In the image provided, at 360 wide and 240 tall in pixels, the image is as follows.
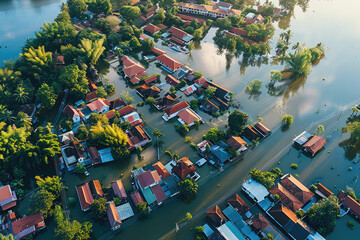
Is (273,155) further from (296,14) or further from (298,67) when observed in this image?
(296,14)

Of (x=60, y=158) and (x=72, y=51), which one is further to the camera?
(x=72, y=51)

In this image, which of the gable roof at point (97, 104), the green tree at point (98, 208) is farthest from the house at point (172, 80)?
the green tree at point (98, 208)

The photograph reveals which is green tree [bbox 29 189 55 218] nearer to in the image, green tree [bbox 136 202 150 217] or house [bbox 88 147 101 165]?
house [bbox 88 147 101 165]

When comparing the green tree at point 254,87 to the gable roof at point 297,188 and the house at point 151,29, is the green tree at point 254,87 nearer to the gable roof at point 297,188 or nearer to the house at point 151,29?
the gable roof at point 297,188

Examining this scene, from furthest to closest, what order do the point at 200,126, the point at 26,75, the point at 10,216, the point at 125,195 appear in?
the point at 26,75 → the point at 200,126 → the point at 125,195 → the point at 10,216

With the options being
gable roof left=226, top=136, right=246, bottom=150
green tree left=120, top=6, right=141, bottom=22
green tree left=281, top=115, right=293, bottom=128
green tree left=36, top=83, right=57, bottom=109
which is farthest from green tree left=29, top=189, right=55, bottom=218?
green tree left=120, top=6, right=141, bottom=22

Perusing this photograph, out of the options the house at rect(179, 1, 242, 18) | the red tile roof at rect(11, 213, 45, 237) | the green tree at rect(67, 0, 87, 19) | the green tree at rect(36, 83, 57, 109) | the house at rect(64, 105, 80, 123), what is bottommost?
the red tile roof at rect(11, 213, 45, 237)

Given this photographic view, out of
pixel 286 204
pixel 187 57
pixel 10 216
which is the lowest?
pixel 286 204

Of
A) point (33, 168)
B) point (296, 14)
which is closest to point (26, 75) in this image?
point (33, 168)
